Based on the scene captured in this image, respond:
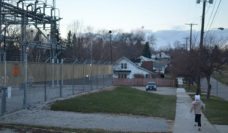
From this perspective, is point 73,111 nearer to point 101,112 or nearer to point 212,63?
point 101,112

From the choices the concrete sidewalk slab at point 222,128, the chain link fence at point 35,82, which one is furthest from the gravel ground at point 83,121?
the concrete sidewalk slab at point 222,128

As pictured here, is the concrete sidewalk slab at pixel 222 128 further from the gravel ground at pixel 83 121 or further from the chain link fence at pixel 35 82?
the chain link fence at pixel 35 82

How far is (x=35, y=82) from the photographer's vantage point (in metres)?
24.2

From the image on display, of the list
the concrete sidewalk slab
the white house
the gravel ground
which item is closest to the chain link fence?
the gravel ground

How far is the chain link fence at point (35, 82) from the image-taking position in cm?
1956

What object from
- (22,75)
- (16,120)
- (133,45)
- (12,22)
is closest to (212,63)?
(12,22)

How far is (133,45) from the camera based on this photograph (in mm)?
180125

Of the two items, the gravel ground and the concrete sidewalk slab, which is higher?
the gravel ground

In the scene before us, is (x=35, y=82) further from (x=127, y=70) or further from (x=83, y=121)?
(x=127, y=70)

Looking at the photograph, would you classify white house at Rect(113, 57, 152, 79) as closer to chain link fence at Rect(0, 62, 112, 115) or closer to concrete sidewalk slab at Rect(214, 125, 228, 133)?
chain link fence at Rect(0, 62, 112, 115)

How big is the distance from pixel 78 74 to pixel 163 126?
1808 centimetres

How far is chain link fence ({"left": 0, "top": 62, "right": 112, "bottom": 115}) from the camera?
19.6 meters

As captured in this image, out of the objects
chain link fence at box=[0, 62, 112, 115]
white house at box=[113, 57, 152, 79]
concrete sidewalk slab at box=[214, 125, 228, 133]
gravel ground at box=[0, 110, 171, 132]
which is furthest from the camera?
white house at box=[113, 57, 152, 79]

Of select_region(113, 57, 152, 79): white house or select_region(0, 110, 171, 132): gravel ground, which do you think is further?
select_region(113, 57, 152, 79): white house
